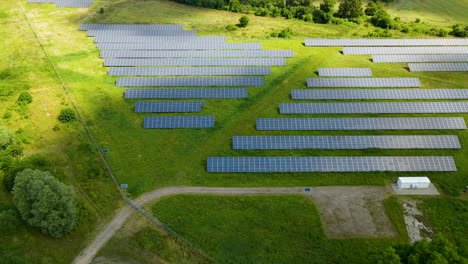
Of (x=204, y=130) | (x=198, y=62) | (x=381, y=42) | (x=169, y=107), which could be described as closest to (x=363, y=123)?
(x=204, y=130)

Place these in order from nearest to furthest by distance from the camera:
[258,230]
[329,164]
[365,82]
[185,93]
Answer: [258,230]
[329,164]
[185,93]
[365,82]

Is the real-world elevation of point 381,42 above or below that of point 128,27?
above

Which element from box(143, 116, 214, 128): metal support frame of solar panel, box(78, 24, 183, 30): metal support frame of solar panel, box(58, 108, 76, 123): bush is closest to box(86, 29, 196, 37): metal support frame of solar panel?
box(78, 24, 183, 30): metal support frame of solar panel

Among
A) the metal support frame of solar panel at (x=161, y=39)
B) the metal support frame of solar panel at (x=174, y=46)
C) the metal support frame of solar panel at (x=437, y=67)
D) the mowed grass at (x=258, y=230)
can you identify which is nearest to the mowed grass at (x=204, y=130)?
the metal support frame of solar panel at (x=437, y=67)

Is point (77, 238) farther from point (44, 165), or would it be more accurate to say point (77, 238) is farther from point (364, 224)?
point (364, 224)

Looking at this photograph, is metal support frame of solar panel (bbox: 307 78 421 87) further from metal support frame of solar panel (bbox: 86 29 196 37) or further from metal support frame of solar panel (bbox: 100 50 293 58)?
metal support frame of solar panel (bbox: 86 29 196 37)

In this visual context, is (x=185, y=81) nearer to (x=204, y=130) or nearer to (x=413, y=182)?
(x=204, y=130)

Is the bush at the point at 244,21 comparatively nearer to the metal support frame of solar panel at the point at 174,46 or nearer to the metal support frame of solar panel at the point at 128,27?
the metal support frame of solar panel at the point at 174,46
